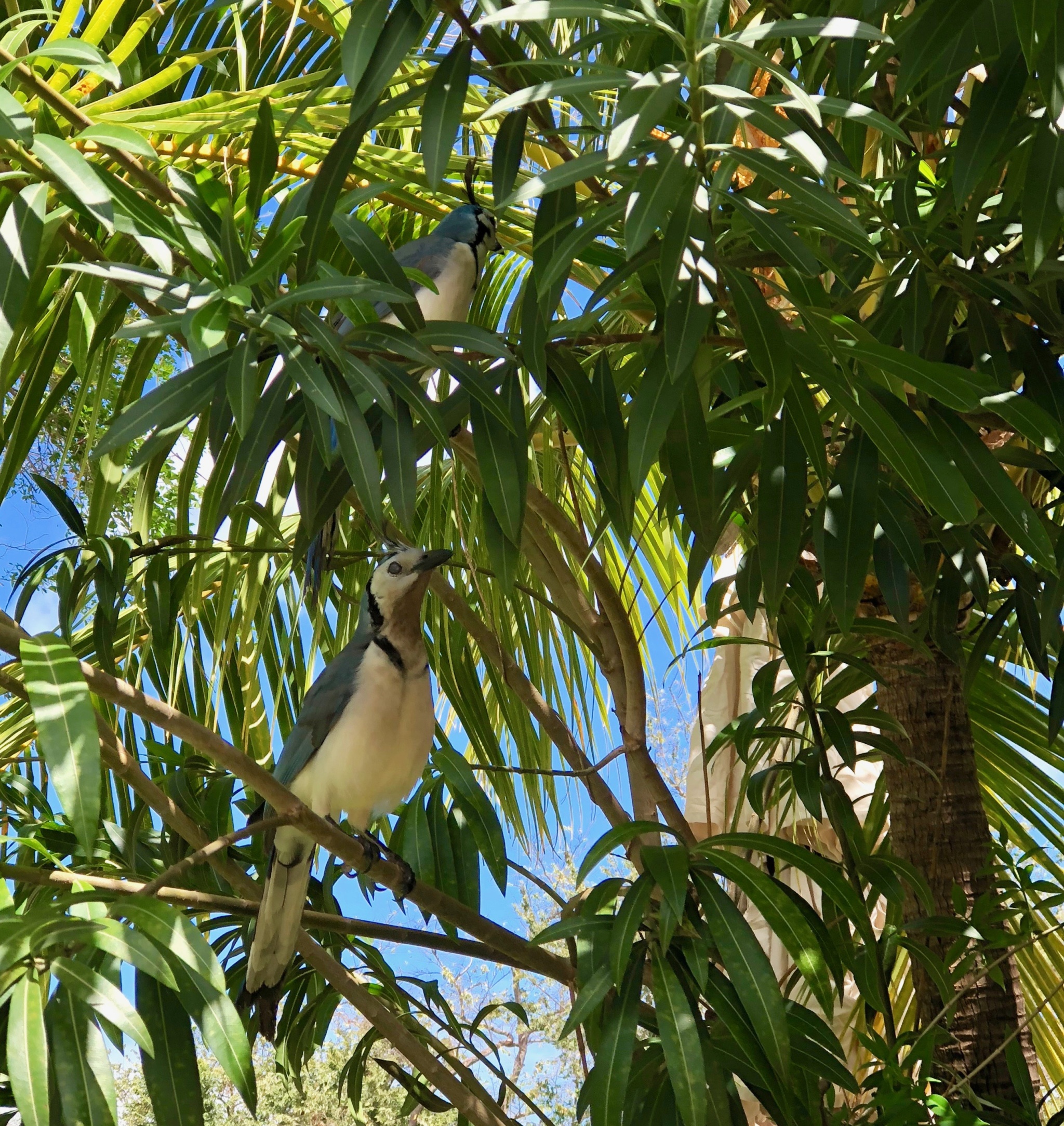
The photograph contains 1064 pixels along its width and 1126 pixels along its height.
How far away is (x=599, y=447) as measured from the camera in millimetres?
1297

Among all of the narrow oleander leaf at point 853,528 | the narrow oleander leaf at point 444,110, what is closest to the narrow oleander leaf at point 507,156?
the narrow oleander leaf at point 444,110

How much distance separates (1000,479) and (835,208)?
1.15ft

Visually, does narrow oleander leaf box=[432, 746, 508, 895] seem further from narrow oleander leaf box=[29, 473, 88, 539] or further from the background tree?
narrow oleander leaf box=[29, 473, 88, 539]

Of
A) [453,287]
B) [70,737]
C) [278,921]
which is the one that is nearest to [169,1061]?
[70,737]

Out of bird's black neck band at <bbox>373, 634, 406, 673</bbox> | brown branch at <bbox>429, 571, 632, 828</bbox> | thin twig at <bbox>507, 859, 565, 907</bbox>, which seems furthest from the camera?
bird's black neck band at <bbox>373, 634, 406, 673</bbox>

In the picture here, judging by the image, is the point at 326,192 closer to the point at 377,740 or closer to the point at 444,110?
the point at 444,110

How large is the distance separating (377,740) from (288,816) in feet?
2.07

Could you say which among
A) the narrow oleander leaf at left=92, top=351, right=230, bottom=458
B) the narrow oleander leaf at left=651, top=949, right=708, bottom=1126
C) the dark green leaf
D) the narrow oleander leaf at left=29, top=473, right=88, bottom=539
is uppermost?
the narrow oleander leaf at left=29, top=473, right=88, bottom=539

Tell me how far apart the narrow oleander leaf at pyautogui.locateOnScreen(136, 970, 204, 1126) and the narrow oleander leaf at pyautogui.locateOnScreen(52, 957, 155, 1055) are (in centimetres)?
16

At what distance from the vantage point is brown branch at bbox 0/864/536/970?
1059mm

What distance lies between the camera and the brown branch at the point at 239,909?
106 cm

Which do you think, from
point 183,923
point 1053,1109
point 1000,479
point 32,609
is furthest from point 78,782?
point 32,609

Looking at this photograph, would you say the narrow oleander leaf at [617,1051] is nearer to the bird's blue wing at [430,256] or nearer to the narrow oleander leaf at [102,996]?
the narrow oleander leaf at [102,996]

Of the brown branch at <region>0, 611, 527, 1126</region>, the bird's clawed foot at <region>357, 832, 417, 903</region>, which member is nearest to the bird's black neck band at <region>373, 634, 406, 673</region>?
the bird's clawed foot at <region>357, 832, 417, 903</region>
